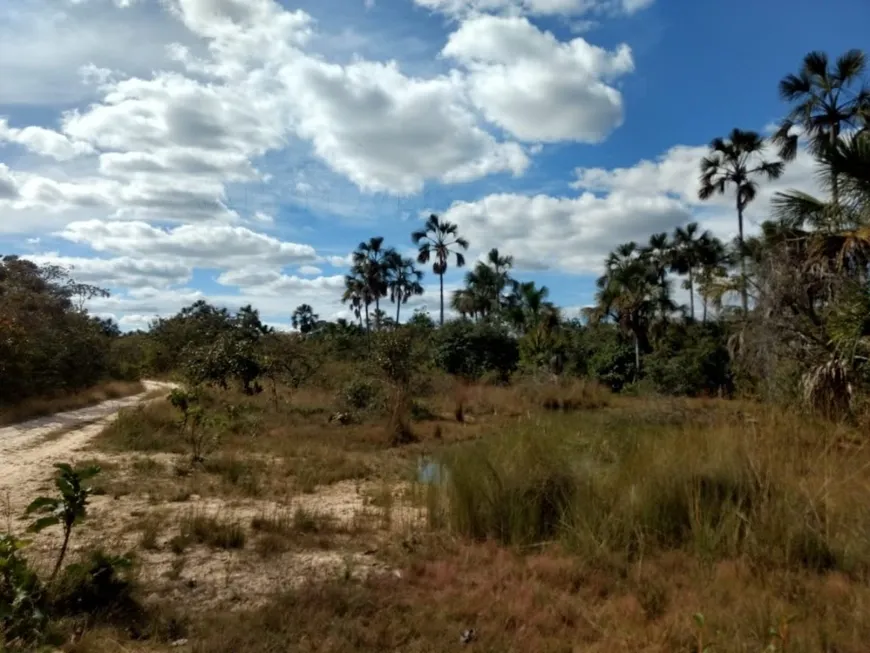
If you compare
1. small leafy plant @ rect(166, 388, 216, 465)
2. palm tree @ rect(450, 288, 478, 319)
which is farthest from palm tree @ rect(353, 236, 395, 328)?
small leafy plant @ rect(166, 388, 216, 465)

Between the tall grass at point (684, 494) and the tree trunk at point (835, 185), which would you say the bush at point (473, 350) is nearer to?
the tree trunk at point (835, 185)

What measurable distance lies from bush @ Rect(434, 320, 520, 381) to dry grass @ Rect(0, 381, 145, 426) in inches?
574

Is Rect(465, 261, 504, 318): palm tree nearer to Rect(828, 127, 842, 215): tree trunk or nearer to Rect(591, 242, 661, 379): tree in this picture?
Rect(591, 242, 661, 379): tree

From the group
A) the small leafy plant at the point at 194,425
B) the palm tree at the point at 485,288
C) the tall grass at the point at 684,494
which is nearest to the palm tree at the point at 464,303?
the palm tree at the point at 485,288

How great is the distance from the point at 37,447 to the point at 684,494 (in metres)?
12.6

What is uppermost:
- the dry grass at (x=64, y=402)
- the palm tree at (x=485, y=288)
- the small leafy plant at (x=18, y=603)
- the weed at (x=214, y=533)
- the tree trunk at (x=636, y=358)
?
the palm tree at (x=485, y=288)

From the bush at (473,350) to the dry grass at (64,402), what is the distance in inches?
574

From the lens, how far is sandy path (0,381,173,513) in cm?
914

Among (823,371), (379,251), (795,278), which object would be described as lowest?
(823,371)

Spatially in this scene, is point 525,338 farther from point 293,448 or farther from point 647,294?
point 293,448

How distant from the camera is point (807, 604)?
4262 mm

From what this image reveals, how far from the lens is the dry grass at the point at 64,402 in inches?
684

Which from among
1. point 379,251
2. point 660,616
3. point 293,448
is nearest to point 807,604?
point 660,616

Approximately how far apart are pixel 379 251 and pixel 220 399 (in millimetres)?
31447
